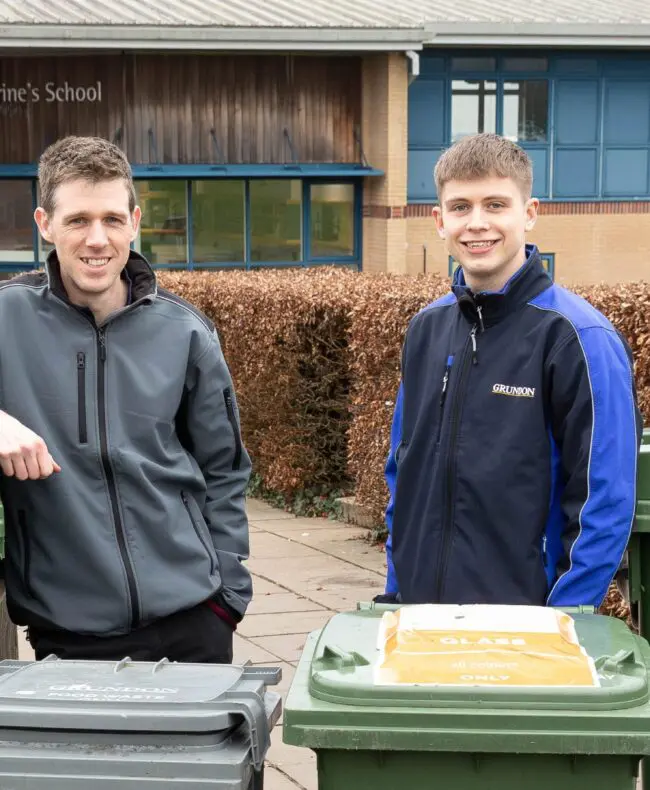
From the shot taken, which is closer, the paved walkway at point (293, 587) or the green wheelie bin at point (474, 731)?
the green wheelie bin at point (474, 731)

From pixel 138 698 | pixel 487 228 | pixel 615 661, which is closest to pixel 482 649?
pixel 615 661

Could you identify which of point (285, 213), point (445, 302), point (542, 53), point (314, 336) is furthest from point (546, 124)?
point (445, 302)

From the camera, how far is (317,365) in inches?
384

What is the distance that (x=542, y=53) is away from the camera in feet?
86.8

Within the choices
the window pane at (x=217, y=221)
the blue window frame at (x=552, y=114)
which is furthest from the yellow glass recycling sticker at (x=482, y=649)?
the blue window frame at (x=552, y=114)

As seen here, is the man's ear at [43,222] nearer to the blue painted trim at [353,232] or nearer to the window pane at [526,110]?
the blue painted trim at [353,232]

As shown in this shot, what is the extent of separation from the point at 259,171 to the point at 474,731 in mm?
22696

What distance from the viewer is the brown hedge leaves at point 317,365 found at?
8.59 metres

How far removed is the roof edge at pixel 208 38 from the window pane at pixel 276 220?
2888 mm

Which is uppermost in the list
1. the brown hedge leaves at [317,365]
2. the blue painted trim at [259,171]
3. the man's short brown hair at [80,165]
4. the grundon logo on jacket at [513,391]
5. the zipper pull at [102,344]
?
the blue painted trim at [259,171]

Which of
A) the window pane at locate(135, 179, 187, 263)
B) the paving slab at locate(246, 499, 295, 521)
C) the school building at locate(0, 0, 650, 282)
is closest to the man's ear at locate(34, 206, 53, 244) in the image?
the paving slab at locate(246, 499, 295, 521)

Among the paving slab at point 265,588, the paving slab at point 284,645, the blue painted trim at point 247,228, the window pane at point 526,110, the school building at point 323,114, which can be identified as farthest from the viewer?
the window pane at point 526,110

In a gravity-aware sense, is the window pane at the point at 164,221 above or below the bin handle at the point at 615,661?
above

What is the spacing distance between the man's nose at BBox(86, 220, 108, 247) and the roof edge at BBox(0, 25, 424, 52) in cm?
1994
